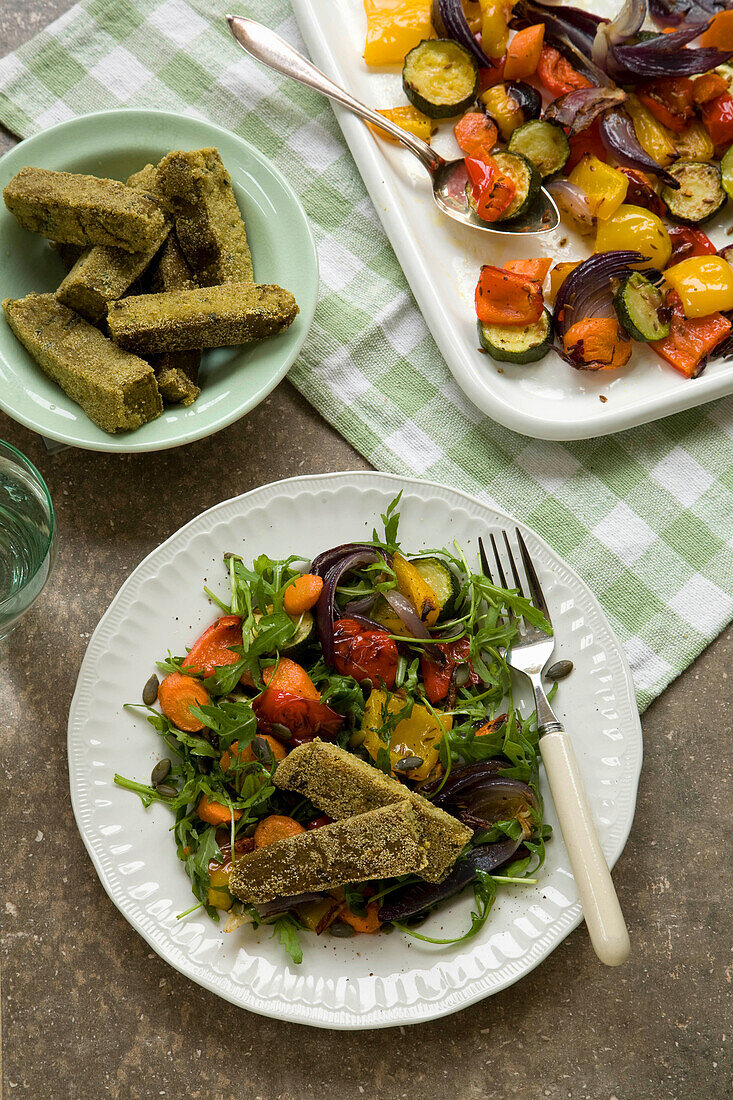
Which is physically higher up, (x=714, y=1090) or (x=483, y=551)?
(x=483, y=551)

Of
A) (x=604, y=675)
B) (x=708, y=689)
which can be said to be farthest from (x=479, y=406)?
(x=708, y=689)

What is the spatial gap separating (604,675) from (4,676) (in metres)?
1.30

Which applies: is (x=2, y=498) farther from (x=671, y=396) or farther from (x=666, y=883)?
(x=666, y=883)

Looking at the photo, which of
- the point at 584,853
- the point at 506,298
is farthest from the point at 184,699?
the point at 506,298

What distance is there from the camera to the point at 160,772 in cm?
169

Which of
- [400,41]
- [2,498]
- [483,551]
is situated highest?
[400,41]

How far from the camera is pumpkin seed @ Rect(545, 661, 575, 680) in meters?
1.77

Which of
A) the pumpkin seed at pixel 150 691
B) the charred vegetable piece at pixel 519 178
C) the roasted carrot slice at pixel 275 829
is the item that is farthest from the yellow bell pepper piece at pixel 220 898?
the charred vegetable piece at pixel 519 178

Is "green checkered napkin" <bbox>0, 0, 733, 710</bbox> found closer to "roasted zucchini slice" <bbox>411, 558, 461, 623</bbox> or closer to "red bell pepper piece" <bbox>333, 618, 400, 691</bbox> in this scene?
"roasted zucchini slice" <bbox>411, 558, 461, 623</bbox>

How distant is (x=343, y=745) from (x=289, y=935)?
37cm

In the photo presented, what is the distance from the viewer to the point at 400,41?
1.98m

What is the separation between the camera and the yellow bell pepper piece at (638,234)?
1.89 m

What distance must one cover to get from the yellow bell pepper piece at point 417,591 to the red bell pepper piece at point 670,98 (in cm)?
121

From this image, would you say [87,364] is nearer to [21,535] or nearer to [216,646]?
[21,535]
